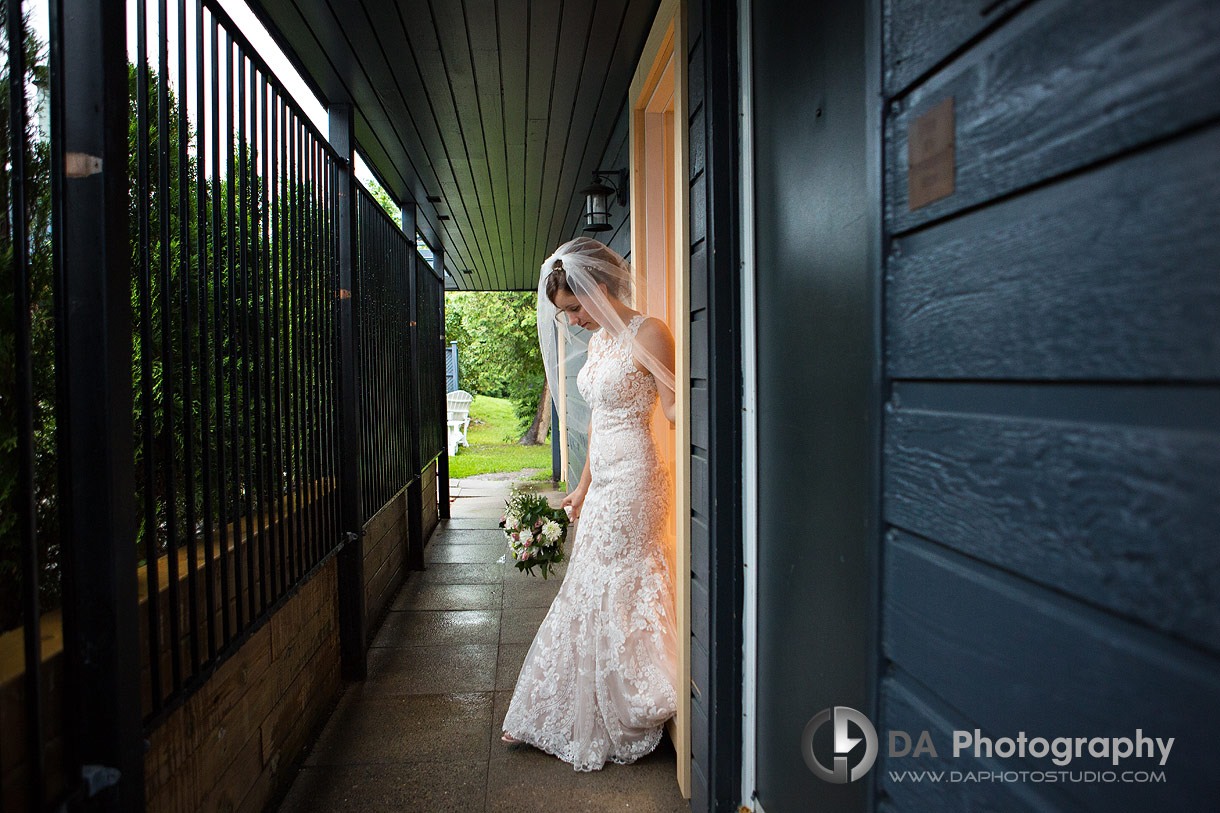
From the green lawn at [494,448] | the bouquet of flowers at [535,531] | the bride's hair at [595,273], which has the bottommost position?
the green lawn at [494,448]

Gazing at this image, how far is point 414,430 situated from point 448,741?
3.14 m

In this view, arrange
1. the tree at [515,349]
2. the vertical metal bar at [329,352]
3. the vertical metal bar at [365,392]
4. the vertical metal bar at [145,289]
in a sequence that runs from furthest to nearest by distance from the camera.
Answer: the tree at [515,349], the vertical metal bar at [365,392], the vertical metal bar at [329,352], the vertical metal bar at [145,289]

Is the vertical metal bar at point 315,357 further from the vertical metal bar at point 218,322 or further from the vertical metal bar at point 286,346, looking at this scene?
the vertical metal bar at point 218,322

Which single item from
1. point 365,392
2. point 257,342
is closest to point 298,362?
point 257,342

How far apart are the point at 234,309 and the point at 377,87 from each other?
172 cm

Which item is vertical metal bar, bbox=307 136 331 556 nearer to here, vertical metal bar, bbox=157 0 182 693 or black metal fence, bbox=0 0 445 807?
black metal fence, bbox=0 0 445 807

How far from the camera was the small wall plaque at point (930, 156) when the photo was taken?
34.3 inches

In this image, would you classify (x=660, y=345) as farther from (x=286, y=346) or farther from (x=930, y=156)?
(x=930, y=156)

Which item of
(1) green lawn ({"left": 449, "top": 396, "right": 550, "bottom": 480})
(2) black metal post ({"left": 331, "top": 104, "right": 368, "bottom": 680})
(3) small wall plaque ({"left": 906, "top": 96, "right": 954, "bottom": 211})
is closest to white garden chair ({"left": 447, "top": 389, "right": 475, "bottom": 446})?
(1) green lawn ({"left": 449, "top": 396, "right": 550, "bottom": 480})

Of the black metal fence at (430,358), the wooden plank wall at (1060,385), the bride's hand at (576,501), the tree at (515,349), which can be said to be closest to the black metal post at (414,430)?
the black metal fence at (430,358)

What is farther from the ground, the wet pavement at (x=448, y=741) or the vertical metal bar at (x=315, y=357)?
the vertical metal bar at (x=315, y=357)

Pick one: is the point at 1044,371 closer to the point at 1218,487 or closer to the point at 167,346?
the point at 1218,487

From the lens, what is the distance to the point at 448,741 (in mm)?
2680

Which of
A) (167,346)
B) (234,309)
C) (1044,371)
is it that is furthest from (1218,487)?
(234,309)
